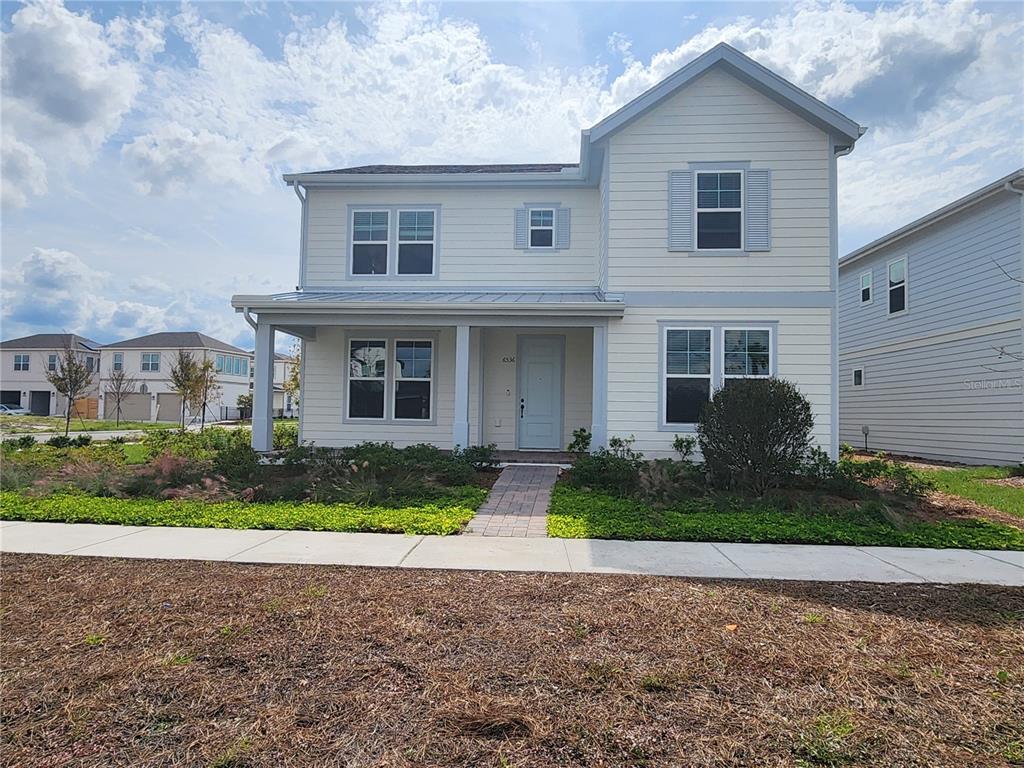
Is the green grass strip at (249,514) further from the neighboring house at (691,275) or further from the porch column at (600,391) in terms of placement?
the neighboring house at (691,275)

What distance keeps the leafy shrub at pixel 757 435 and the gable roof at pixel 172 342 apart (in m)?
45.2

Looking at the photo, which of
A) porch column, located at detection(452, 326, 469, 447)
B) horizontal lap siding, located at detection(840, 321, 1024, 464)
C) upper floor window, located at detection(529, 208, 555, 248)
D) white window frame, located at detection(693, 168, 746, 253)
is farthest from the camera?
upper floor window, located at detection(529, 208, 555, 248)

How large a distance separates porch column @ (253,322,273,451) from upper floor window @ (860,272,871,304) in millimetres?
16601

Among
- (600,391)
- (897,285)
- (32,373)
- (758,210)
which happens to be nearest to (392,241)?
(600,391)

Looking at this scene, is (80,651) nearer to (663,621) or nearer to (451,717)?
(451,717)

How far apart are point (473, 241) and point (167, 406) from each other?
4033 centimetres

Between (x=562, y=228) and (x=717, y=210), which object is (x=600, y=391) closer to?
(x=717, y=210)

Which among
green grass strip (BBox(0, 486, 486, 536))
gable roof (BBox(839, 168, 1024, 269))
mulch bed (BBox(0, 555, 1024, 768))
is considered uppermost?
gable roof (BBox(839, 168, 1024, 269))

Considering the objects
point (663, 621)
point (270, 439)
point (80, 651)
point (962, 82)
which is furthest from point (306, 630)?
point (962, 82)

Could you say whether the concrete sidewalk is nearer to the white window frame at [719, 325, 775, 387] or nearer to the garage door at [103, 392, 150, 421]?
the white window frame at [719, 325, 775, 387]

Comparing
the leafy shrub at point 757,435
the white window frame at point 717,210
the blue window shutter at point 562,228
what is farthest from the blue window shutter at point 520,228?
the leafy shrub at point 757,435

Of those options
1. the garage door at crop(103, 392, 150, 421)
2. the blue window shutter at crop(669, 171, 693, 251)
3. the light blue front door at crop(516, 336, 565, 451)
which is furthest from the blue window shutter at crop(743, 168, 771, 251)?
the garage door at crop(103, 392, 150, 421)

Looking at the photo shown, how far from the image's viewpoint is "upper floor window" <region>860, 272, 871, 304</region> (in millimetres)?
17828

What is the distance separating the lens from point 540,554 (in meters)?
5.67
